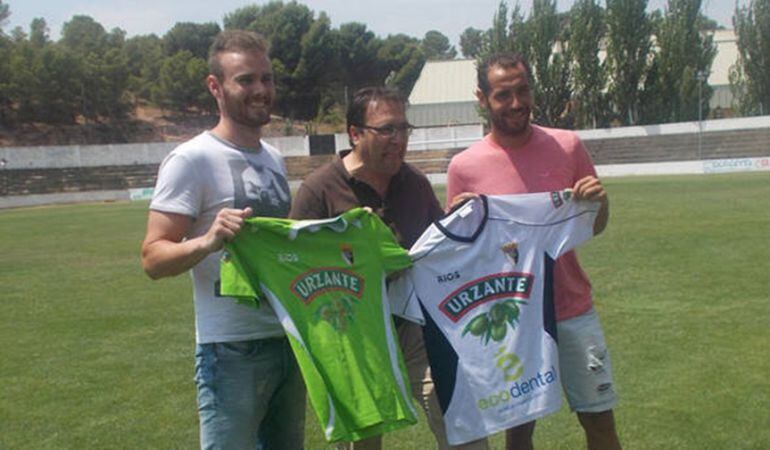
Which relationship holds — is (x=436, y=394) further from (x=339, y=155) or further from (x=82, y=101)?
(x=82, y=101)

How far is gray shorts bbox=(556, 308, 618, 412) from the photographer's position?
12.4 feet

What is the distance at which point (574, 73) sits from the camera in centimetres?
5244

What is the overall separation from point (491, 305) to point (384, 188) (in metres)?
0.77

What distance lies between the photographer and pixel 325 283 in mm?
3395

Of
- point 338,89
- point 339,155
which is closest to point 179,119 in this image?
point 338,89

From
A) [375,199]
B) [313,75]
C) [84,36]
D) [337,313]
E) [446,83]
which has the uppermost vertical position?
[84,36]

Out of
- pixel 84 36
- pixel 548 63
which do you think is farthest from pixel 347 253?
pixel 84 36

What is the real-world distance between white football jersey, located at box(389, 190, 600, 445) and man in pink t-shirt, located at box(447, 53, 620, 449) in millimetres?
127

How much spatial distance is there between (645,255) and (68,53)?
57135 mm

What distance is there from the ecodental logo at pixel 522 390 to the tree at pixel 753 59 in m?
53.1

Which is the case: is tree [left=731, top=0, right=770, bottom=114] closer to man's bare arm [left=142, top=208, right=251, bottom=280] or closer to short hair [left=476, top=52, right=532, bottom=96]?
short hair [left=476, top=52, right=532, bottom=96]

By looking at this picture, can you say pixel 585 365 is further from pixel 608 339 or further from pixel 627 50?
pixel 627 50

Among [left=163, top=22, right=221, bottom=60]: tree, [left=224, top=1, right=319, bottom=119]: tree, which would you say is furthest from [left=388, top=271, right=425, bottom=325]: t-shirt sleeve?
[left=163, top=22, right=221, bottom=60]: tree

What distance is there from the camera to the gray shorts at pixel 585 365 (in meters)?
3.77
